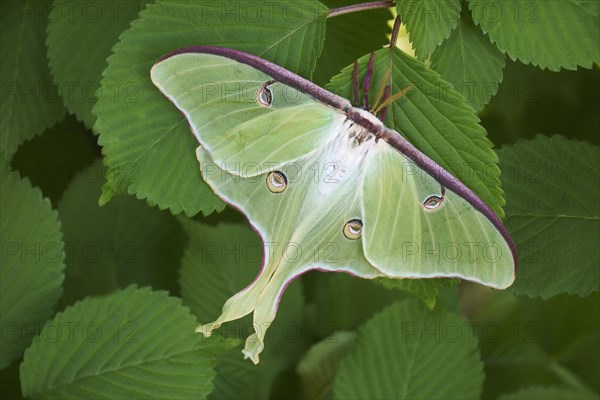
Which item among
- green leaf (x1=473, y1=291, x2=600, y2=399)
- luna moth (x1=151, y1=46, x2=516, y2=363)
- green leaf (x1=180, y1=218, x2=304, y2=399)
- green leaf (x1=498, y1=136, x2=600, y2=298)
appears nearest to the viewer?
luna moth (x1=151, y1=46, x2=516, y2=363)

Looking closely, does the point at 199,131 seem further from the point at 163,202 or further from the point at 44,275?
the point at 44,275

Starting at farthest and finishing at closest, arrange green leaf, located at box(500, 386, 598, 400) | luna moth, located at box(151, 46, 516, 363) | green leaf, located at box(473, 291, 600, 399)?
1. green leaf, located at box(473, 291, 600, 399)
2. green leaf, located at box(500, 386, 598, 400)
3. luna moth, located at box(151, 46, 516, 363)

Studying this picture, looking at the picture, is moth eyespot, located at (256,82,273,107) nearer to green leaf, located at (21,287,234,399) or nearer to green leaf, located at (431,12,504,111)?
green leaf, located at (431,12,504,111)

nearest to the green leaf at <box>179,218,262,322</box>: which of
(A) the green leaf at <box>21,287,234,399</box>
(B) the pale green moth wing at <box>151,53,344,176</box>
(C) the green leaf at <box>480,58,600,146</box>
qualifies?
(A) the green leaf at <box>21,287,234,399</box>

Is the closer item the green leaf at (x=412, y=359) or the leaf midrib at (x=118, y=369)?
the leaf midrib at (x=118, y=369)

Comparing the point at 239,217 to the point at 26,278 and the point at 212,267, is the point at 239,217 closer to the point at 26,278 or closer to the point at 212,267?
the point at 212,267

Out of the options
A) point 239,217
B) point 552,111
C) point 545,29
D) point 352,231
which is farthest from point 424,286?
point 552,111

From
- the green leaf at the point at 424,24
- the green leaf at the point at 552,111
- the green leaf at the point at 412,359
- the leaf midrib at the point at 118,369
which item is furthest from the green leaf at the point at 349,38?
the green leaf at the point at 552,111

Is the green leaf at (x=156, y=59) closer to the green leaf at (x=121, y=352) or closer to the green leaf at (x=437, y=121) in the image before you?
the green leaf at (x=437, y=121)

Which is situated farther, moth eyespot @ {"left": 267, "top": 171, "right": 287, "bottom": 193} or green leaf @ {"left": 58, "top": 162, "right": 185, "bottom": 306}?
green leaf @ {"left": 58, "top": 162, "right": 185, "bottom": 306}
